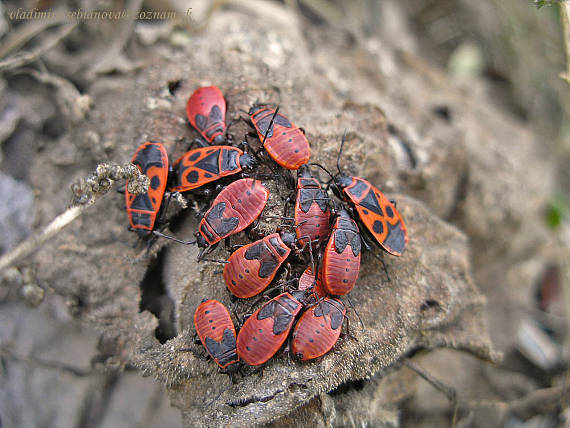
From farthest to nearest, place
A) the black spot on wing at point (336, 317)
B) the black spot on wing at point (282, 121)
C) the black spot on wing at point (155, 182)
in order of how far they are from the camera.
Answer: the black spot on wing at point (282, 121)
the black spot on wing at point (155, 182)
the black spot on wing at point (336, 317)

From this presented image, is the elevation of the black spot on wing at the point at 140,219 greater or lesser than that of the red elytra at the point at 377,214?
lesser

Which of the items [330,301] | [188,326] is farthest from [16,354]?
[330,301]

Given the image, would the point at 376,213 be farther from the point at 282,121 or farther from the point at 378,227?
the point at 282,121

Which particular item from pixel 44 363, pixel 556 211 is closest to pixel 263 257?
pixel 44 363

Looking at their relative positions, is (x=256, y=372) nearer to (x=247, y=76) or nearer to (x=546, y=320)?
(x=247, y=76)

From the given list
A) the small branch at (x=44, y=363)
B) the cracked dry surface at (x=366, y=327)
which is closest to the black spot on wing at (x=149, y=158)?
the cracked dry surface at (x=366, y=327)

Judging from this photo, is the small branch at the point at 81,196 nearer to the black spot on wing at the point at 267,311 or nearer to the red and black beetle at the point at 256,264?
the red and black beetle at the point at 256,264

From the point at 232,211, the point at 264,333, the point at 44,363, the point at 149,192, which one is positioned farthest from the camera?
the point at 44,363
